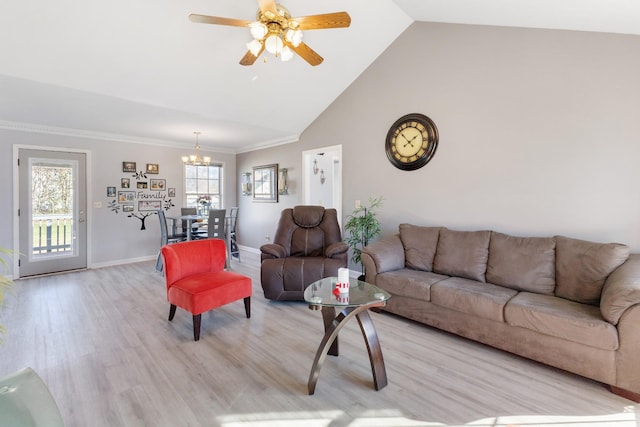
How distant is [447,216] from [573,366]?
1.86 m

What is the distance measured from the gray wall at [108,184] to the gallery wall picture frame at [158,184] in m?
0.08

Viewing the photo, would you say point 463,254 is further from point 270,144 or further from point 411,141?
point 270,144

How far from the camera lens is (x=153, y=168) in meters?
5.87

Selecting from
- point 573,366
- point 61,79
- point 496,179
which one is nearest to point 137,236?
point 61,79

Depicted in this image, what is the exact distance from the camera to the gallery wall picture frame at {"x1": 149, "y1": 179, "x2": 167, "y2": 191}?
5.87 meters

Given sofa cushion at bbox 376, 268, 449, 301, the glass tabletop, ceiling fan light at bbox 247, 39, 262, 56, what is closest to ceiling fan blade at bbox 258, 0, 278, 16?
ceiling fan light at bbox 247, 39, 262, 56

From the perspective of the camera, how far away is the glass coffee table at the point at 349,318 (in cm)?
199

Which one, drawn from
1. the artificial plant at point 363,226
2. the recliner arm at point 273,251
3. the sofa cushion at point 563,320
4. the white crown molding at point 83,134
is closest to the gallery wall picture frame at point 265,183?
the white crown molding at point 83,134

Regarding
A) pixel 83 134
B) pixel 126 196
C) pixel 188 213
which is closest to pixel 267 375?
pixel 188 213

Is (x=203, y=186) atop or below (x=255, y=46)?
below

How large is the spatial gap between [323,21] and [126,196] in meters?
5.01

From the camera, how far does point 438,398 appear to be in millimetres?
1929

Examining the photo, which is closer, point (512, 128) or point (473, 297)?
point (473, 297)

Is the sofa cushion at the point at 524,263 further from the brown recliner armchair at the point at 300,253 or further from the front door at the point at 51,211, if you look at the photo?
the front door at the point at 51,211
